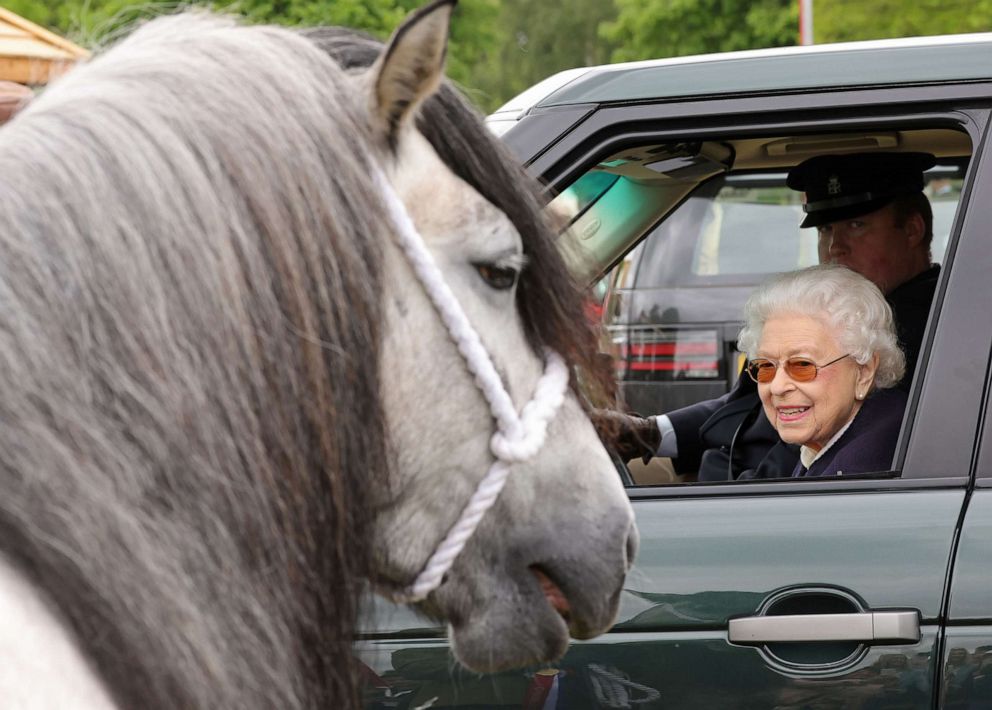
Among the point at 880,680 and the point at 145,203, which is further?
the point at 880,680

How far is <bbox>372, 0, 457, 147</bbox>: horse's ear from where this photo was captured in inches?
49.2

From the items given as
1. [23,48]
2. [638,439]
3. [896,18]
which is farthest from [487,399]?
[896,18]

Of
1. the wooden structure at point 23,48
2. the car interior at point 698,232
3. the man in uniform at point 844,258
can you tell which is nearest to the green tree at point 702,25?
the car interior at point 698,232

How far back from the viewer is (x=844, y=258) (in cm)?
306

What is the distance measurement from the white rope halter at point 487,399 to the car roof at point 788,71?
0.81 meters

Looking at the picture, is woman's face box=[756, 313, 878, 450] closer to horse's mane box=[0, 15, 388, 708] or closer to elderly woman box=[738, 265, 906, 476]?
elderly woman box=[738, 265, 906, 476]

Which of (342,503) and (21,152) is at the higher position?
(21,152)

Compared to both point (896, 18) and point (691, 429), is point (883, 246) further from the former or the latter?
point (896, 18)

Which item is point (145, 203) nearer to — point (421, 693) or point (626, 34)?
point (421, 693)

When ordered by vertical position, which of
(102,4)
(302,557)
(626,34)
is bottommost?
(626,34)

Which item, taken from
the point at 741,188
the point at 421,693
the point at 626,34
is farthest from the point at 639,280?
the point at 626,34

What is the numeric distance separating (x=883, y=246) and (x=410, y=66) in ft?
6.69

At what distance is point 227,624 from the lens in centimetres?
113

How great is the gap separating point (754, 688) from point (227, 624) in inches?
39.0
